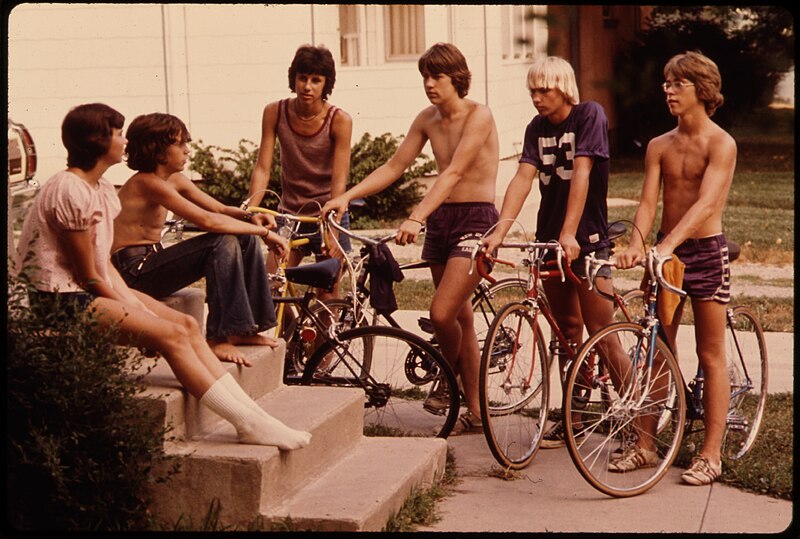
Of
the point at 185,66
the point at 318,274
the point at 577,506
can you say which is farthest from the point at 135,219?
the point at 185,66

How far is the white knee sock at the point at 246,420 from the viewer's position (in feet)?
16.5

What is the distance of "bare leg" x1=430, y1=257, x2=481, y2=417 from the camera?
6.39 metres

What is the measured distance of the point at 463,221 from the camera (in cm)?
650

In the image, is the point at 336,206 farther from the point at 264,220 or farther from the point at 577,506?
the point at 577,506

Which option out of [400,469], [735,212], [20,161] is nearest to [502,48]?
[735,212]

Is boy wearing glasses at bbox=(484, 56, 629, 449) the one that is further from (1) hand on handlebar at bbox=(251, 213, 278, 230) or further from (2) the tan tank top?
(2) the tan tank top

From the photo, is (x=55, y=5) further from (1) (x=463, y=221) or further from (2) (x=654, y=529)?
(2) (x=654, y=529)

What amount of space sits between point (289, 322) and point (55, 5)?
11352 mm

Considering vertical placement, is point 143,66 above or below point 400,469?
above

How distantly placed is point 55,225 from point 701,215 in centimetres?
280

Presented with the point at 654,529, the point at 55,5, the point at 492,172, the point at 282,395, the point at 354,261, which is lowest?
the point at 654,529

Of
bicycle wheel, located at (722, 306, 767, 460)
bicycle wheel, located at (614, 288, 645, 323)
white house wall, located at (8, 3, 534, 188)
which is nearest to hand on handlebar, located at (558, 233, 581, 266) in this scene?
bicycle wheel, located at (614, 288, 645, 323)

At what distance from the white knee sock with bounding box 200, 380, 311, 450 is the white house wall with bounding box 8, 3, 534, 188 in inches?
485

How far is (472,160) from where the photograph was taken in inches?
255
